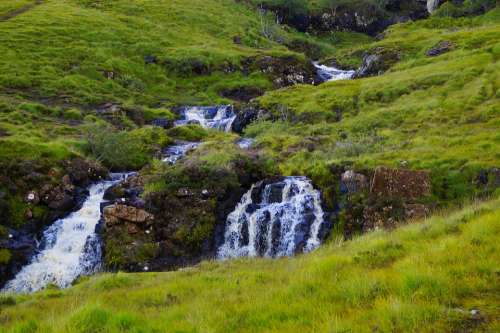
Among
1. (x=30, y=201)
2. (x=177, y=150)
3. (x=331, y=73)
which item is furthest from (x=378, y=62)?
(x=30, y=201)

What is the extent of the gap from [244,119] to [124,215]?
28.0 meters

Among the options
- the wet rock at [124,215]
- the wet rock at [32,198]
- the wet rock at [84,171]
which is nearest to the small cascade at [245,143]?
the wet rock at [84,171]

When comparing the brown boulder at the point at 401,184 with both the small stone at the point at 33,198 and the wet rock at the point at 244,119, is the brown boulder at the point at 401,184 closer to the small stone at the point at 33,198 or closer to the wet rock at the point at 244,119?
the small stone at the point at 33,198

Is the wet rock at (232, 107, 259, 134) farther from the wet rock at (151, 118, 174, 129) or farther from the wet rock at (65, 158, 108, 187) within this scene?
the wet rock at (65, 158, 108, 187)

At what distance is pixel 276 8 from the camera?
443 ft

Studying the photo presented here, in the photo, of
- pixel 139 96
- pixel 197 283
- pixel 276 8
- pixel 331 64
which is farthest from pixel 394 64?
pixel 276 8

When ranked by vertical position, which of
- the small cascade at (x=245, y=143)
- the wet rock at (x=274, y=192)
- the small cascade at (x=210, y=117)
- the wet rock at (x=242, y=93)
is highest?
the wet rock at (x=274, y=192)

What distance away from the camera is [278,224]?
23.3 m

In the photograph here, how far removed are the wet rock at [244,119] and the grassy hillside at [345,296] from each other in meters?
39.6

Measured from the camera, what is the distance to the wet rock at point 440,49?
55.8 meters

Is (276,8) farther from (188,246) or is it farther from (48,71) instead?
(188,246)

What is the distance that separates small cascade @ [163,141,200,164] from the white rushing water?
977cm

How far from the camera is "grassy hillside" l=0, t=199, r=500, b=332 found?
5.91 metres

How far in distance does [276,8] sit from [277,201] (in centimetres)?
12087
